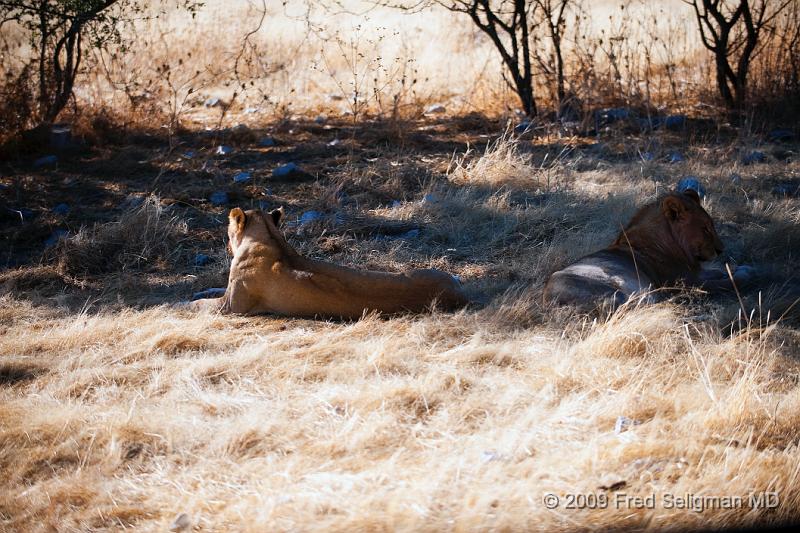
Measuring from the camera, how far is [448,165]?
32.4 feet

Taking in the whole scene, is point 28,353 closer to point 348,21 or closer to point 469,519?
point 469,519

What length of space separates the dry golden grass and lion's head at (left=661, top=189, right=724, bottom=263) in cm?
63

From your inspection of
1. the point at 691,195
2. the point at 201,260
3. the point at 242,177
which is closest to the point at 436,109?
the point at 242,177

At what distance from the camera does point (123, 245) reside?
24.8 feet

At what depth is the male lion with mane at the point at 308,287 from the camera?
5762mm

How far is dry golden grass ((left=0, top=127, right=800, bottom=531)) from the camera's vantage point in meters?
3.38

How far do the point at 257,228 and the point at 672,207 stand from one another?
128 inches

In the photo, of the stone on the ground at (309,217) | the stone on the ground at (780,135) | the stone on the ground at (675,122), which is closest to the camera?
the stone on the ground at (309,217)

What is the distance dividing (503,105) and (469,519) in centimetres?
999

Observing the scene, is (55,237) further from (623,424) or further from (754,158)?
(754,158)

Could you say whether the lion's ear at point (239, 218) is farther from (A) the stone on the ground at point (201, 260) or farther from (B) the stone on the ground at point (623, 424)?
(B) the stone on the ground at point (623, 424)

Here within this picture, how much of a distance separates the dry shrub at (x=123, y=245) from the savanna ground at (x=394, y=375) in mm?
24

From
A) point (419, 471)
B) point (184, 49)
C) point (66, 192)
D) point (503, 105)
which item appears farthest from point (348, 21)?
point (419, 471)

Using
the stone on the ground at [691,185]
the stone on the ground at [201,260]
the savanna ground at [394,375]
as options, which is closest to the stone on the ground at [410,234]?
the savanna ground at [394,375]
